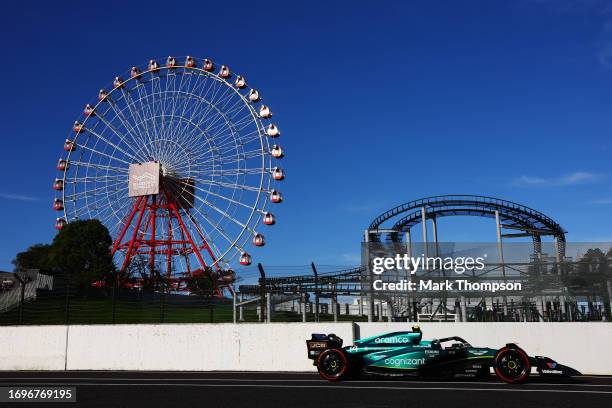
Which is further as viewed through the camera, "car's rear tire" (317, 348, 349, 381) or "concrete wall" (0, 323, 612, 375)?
"concrete wall" (0, 323, 612, 375)

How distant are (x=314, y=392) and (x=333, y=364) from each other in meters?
2.27

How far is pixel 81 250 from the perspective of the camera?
52406mm

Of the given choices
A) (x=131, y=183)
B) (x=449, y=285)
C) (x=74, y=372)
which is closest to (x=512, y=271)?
(x=449, y=285)

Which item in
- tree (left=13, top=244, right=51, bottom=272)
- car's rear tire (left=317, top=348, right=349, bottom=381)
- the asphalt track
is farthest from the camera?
tree (left=13, top=244, right=51, bottom=272)

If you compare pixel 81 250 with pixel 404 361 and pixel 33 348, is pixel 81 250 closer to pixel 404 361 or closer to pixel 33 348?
pixel 33 348

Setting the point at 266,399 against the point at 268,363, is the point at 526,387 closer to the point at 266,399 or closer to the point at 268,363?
the point at 266,399

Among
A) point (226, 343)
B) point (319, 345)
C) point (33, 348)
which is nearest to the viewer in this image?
point (319, 345)

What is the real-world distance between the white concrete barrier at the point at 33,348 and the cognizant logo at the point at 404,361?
10134 millimetres

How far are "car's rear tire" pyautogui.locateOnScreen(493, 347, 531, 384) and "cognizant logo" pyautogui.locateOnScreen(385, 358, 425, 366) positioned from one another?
1454 millimetres

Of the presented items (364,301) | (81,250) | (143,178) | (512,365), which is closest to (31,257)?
(81,250)

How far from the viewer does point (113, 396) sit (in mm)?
9836

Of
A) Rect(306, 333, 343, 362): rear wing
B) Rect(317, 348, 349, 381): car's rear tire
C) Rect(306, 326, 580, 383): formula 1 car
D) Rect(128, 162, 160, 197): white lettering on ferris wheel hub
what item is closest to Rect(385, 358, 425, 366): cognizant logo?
Rect(306, 326, 580, 383): formula 1 car

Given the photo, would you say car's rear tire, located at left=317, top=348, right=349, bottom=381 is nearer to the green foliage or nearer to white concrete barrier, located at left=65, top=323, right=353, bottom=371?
white concrete barrier, located at left=65, top=323, right=353, bottom=371

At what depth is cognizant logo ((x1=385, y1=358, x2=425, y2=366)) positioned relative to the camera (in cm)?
1163
